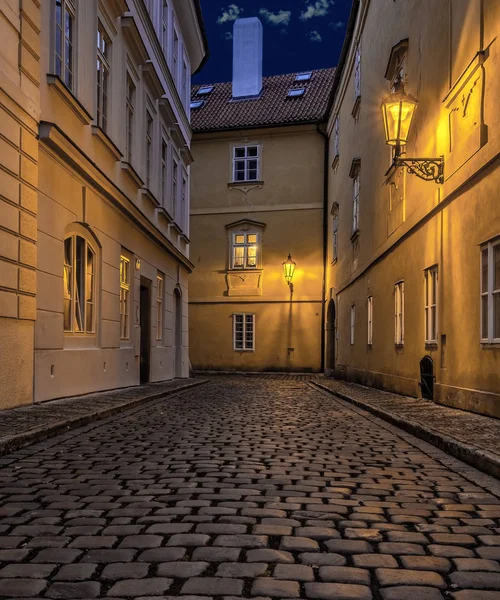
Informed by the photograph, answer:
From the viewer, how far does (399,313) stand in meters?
14.0

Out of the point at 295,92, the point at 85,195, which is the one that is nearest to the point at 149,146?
the point at 85,195

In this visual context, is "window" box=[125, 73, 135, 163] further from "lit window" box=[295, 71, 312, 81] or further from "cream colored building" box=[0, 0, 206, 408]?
"lit window" box=[295, 71, 312, 81]

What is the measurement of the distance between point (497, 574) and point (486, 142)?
6.83 m

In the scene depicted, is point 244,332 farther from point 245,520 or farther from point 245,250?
point 245,520

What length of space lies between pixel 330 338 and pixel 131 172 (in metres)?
15.0

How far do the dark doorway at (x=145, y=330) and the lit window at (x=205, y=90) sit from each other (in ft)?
63.7

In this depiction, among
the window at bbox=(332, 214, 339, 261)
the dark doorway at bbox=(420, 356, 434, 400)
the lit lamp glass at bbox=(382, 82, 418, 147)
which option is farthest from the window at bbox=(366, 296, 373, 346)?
the window at bbox=(332, 214, 339, 261)

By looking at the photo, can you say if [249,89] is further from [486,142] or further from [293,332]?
[486,142]

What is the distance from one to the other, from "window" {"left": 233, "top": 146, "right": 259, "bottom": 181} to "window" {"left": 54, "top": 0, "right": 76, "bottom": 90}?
19.1 m

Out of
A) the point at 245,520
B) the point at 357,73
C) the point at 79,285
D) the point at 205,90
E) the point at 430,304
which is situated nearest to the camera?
the point at 245,520

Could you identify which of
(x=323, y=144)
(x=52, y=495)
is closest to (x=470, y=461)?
(x=52, y=495)

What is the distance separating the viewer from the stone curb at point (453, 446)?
5402mm

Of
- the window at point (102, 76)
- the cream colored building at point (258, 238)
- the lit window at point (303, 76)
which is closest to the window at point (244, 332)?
the cream colored building at point (258, 238)

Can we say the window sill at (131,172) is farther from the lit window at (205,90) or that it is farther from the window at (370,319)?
the lit window at (205,90)
